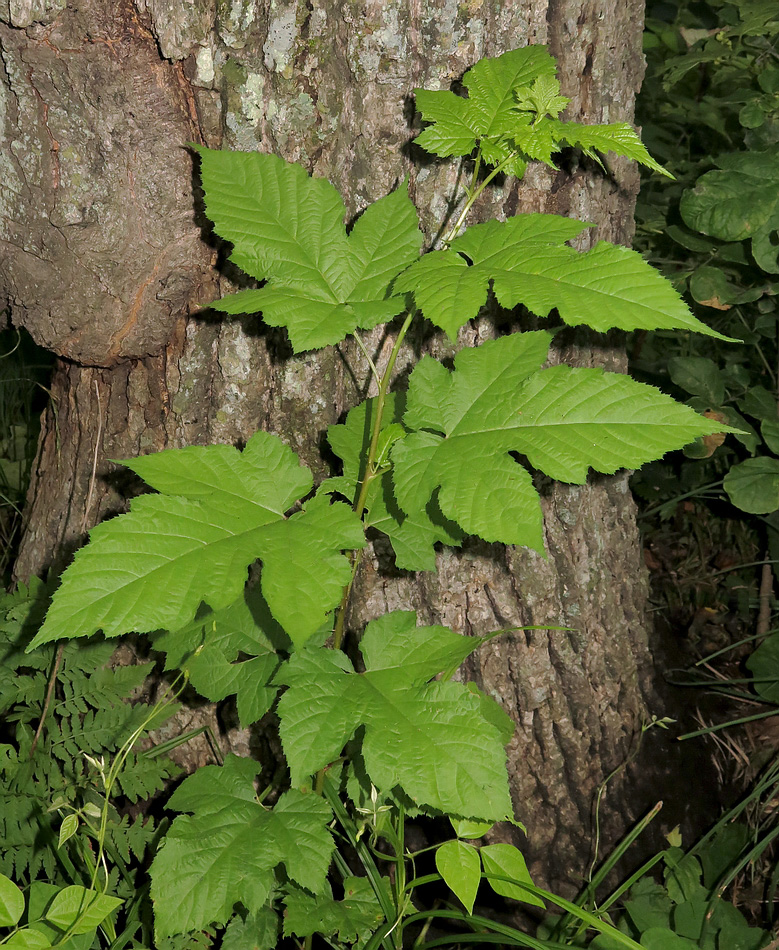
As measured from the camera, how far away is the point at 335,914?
126 cm

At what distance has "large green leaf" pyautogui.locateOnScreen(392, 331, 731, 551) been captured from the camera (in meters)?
0.99

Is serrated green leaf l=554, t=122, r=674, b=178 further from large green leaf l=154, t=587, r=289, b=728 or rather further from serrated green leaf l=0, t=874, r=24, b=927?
serrated green leaf l=0, t=874, r=24, b=927

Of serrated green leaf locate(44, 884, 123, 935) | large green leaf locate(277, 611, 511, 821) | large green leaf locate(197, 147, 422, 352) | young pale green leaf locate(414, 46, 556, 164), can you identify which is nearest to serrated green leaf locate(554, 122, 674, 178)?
young pale green leaf locate(414, 46, 556, 164)

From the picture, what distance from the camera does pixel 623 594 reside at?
6.09ft

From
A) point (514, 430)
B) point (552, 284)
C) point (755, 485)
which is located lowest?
point (755, 485)

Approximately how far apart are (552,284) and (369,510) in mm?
481

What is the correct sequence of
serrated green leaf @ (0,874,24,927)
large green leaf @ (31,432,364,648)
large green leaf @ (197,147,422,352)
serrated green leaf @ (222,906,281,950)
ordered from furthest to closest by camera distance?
serrated green leaf @ (222,906,281,950) < large green leaf @ (197,147,422,352) < serrated green leaf @ (0,874,24,927) < large green leaf @ (31,432,364,648)

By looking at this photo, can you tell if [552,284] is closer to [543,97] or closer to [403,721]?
[543,97]

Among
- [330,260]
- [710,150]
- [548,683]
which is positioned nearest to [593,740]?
[548,683]

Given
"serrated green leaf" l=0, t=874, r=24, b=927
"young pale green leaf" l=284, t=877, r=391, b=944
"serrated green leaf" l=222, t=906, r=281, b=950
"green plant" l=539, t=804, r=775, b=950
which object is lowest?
"green plant" l=539, t=804, r=775, b=950

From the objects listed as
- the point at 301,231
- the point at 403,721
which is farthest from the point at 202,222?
the point at 403,721

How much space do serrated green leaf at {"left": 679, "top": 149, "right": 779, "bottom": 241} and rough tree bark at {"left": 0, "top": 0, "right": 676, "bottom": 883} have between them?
418 millimetres

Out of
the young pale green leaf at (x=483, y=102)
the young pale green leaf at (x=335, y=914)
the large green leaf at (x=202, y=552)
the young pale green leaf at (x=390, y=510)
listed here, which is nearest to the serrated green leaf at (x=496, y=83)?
the young pale green leaf at (x=483, y=102)

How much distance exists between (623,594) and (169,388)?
1174mm
